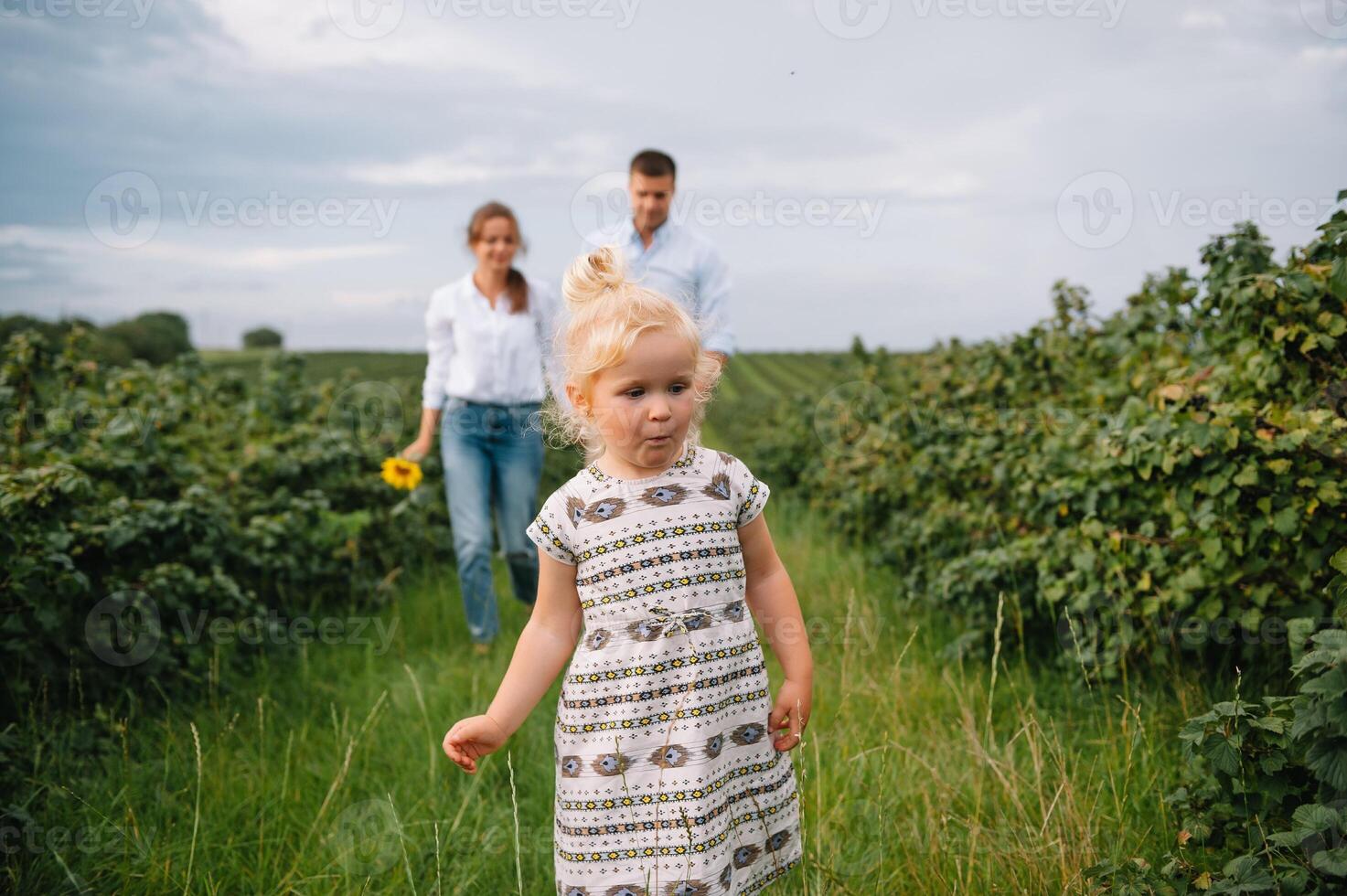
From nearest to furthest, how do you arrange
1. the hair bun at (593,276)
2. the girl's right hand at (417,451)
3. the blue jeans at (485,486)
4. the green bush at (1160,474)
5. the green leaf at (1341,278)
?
the hair bun at (593,276), the green leaf at (1341,278), the green bush at (1160,474), the blue jeans at (485,486), the girl's right hand at (417,451)

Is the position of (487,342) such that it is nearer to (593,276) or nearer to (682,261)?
(682,261)

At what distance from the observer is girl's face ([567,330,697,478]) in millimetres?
1854

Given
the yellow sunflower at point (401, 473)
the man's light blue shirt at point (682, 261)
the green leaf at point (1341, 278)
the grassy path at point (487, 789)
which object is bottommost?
the grassy path at point (487, 789)

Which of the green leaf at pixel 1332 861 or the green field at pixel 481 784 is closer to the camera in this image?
the green leaf at pixel 1332 861

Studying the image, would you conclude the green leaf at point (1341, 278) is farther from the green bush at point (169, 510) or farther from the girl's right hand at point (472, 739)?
the green bush at point (169, 510)

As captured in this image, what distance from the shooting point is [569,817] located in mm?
1917

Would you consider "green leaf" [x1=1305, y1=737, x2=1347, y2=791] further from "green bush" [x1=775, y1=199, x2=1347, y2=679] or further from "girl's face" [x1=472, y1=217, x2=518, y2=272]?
"girl's face" [x1=472, y1=217, x2=518, y2=272]

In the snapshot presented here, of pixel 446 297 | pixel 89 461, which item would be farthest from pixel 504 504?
pixel 89 461

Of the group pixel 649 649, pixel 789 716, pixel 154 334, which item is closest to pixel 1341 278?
pixel 789 716

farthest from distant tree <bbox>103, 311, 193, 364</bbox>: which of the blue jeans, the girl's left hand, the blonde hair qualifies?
the girl's left hand

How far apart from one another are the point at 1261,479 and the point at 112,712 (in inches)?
151

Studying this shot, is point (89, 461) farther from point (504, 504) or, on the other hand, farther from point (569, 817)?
point (569, 817)

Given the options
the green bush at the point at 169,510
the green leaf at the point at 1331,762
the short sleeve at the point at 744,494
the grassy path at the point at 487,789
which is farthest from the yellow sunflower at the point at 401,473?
the green leaf at the point at 1331,762

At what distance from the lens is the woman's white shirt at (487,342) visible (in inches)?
192
